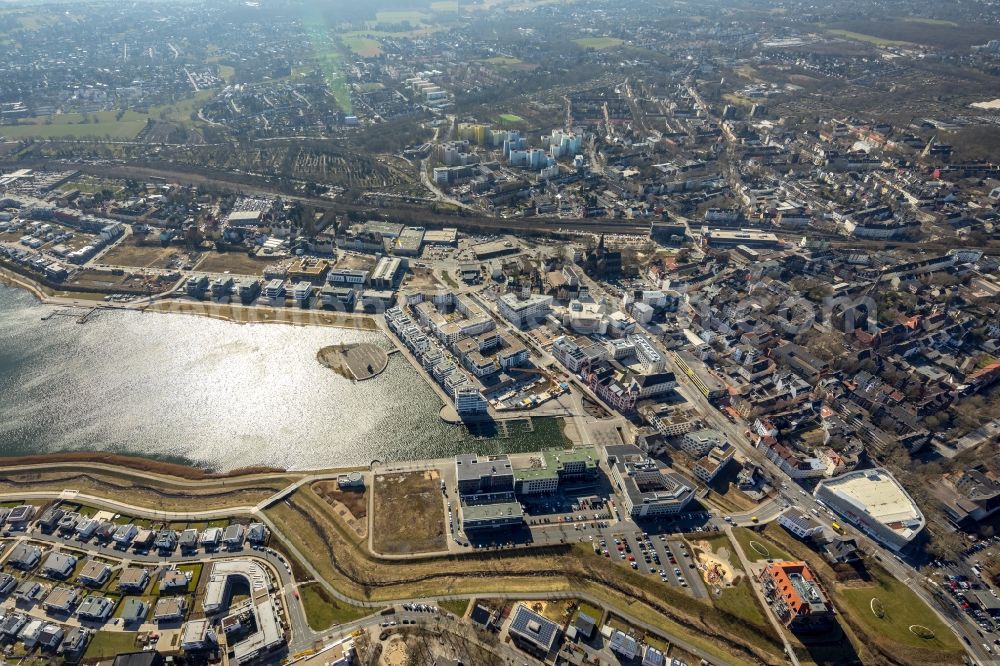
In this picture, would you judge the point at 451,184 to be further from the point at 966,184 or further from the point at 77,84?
the point at 77,84

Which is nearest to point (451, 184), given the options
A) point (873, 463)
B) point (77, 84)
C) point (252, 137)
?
point (252, 137)

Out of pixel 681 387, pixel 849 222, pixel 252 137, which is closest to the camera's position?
pixel 681 387

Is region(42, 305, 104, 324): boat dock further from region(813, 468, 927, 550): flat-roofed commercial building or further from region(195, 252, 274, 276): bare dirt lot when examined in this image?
region(813, 468, 927, 550): flat-roofed commercial building

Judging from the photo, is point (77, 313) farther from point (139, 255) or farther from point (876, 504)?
point (876, 504)

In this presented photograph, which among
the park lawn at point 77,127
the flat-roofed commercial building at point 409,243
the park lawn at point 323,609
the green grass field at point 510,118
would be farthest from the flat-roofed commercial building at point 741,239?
the park lawn at point 77,127

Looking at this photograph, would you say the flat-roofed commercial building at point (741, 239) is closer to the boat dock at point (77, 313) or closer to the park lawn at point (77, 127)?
the boat dock at point (77, 313)

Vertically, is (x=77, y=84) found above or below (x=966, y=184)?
below

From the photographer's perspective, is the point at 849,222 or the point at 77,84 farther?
the point at 77,84
